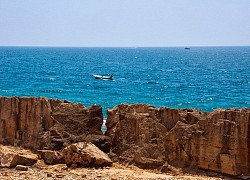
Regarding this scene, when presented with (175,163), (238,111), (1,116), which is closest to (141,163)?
(175,163)

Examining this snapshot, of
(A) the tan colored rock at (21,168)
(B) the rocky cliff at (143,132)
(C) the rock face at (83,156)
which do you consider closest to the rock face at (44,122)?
(B) the rocky cliff at (143,132)

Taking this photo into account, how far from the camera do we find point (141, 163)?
19.7 m

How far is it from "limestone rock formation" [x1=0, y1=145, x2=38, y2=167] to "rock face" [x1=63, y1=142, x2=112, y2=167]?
59.2 inches

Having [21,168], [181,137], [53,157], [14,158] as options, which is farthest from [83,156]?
[181,137]

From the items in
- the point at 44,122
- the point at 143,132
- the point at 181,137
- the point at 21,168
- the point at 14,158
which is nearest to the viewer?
the point at 21,168

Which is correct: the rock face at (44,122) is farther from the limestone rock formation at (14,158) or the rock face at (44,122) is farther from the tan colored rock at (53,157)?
the limestone rock formation at (14,158)

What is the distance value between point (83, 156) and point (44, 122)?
136 inches

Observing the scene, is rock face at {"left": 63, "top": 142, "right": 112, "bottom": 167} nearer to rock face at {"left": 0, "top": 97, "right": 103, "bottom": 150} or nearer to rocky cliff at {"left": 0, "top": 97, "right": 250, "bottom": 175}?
rocky cliff at {"left": 0, "top": 97, "right": 250, "bottom": 175}

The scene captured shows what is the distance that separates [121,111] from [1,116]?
571 cm

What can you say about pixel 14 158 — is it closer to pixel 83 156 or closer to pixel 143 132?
pixel 83 156

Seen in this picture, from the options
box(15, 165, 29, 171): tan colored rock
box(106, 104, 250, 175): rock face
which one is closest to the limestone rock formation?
box(15, 165, 29, 171): tan colored rock

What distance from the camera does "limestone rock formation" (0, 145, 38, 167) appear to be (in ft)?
62.6

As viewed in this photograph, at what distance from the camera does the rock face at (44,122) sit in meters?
21.2

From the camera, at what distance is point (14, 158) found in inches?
752
